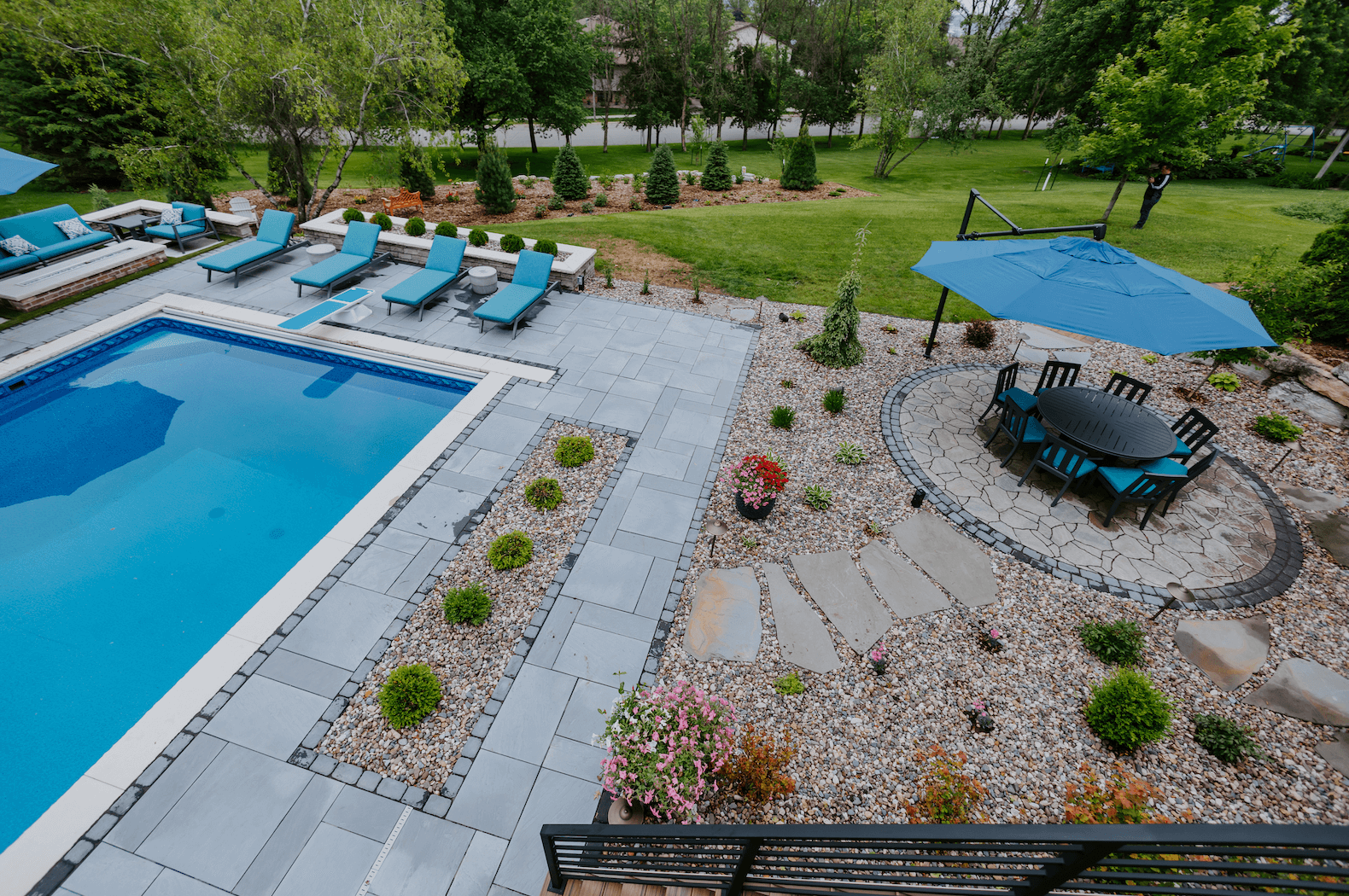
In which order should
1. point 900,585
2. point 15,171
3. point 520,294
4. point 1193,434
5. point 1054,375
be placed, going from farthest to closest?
point 520,294 → point 15,171 → point 1054,375 → point 1193,434 → point 900,585

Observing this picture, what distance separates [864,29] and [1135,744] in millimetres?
49068

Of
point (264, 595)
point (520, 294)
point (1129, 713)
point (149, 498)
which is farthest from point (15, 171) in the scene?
point (1129, 713)

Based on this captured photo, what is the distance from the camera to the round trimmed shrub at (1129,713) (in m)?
4.98

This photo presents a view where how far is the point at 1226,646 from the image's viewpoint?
19.4 feet

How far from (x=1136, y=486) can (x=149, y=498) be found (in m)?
12.8

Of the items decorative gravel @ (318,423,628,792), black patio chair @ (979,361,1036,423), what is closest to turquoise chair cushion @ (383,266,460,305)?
decorative gravel @ (318,423,628,792)

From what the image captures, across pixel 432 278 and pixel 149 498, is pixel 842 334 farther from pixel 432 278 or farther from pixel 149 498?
pixel 149 498

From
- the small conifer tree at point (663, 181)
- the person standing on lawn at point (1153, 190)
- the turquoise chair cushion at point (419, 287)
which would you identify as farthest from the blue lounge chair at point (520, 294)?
the person standing on lawn at point (1153, 190)

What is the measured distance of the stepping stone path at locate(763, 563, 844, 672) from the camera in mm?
5789

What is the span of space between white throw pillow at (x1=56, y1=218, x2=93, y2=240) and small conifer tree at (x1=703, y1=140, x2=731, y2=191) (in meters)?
19.5

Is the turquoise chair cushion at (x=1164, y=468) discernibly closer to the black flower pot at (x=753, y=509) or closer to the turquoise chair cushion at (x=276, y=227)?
the black flower pot at (x=753, y=509)

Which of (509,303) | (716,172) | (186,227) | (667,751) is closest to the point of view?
(667,751)

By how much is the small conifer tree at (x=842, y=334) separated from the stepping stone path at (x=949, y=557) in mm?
3976

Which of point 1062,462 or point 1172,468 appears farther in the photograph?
point 1062,462
